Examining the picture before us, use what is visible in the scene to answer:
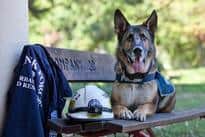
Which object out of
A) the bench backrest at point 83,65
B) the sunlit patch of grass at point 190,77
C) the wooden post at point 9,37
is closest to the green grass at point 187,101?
the sunlit patch of grass at point 190,77

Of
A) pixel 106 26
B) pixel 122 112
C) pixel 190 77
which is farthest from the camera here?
pixel 106 26

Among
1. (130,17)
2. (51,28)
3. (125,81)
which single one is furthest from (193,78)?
(125,81)

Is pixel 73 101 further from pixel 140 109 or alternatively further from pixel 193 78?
pixel 193 78

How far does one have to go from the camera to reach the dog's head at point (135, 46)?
3258mm

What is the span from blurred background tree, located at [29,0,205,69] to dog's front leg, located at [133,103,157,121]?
9.94m

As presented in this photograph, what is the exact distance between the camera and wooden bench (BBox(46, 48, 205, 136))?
291 centimetres

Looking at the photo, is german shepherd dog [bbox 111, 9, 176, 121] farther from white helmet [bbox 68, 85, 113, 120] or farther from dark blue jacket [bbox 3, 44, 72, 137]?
dark blue jacket [bbox 3, 44, 72, 137]

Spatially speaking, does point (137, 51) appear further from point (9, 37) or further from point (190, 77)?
point (190, 77)

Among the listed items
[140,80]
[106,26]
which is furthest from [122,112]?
[106,26]

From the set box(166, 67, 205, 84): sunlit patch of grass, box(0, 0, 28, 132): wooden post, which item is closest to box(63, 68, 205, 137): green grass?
box(166, 67, 205, 84): sunlit patch of grass

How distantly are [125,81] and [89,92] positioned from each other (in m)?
0.29

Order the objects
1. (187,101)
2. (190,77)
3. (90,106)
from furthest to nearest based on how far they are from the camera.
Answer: (190,77)
(187,101)
(90,106)

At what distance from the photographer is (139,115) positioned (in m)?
3.09

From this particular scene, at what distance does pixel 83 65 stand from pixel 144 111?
110 centimetres
